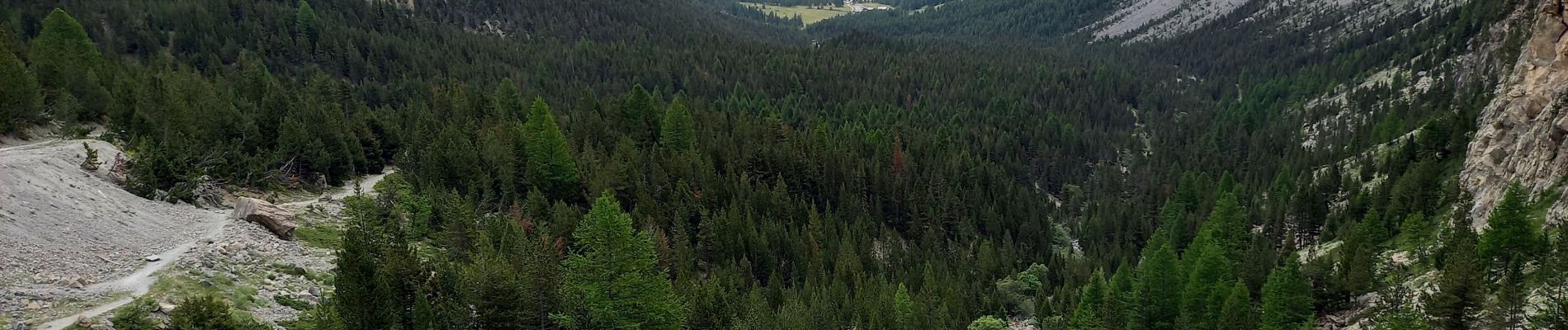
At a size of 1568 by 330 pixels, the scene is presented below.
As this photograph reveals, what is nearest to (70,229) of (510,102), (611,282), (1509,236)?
(611,282)

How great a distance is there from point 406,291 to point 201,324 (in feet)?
19.7

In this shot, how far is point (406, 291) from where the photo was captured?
31953mm

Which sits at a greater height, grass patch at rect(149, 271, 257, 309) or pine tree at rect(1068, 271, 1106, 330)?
grass patch at rect(149, 271, 257, 309)

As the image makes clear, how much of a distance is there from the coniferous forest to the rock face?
198cm

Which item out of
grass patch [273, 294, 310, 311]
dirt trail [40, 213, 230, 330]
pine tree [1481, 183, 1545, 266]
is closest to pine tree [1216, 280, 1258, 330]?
pine tree [1481, 183, 1545, 266]

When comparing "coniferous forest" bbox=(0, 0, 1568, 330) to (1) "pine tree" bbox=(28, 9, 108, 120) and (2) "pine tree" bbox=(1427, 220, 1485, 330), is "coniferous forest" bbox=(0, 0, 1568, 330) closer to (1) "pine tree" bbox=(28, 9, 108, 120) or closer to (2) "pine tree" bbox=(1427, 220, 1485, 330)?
(2) "pine tree" bbox=(1427, 220, 1485, 330)

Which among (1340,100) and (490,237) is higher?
(490,237)

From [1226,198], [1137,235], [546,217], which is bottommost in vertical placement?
[1137,235]

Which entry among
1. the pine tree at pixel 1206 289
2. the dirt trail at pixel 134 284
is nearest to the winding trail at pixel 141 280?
the dirt trail at pixel 134 284

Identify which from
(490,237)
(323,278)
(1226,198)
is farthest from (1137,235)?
(323,278)

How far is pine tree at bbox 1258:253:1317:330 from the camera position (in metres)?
51.9

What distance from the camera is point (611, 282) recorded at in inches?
1467

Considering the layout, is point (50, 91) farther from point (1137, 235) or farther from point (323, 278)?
point (1137, 235)

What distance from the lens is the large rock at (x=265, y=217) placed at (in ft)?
135
